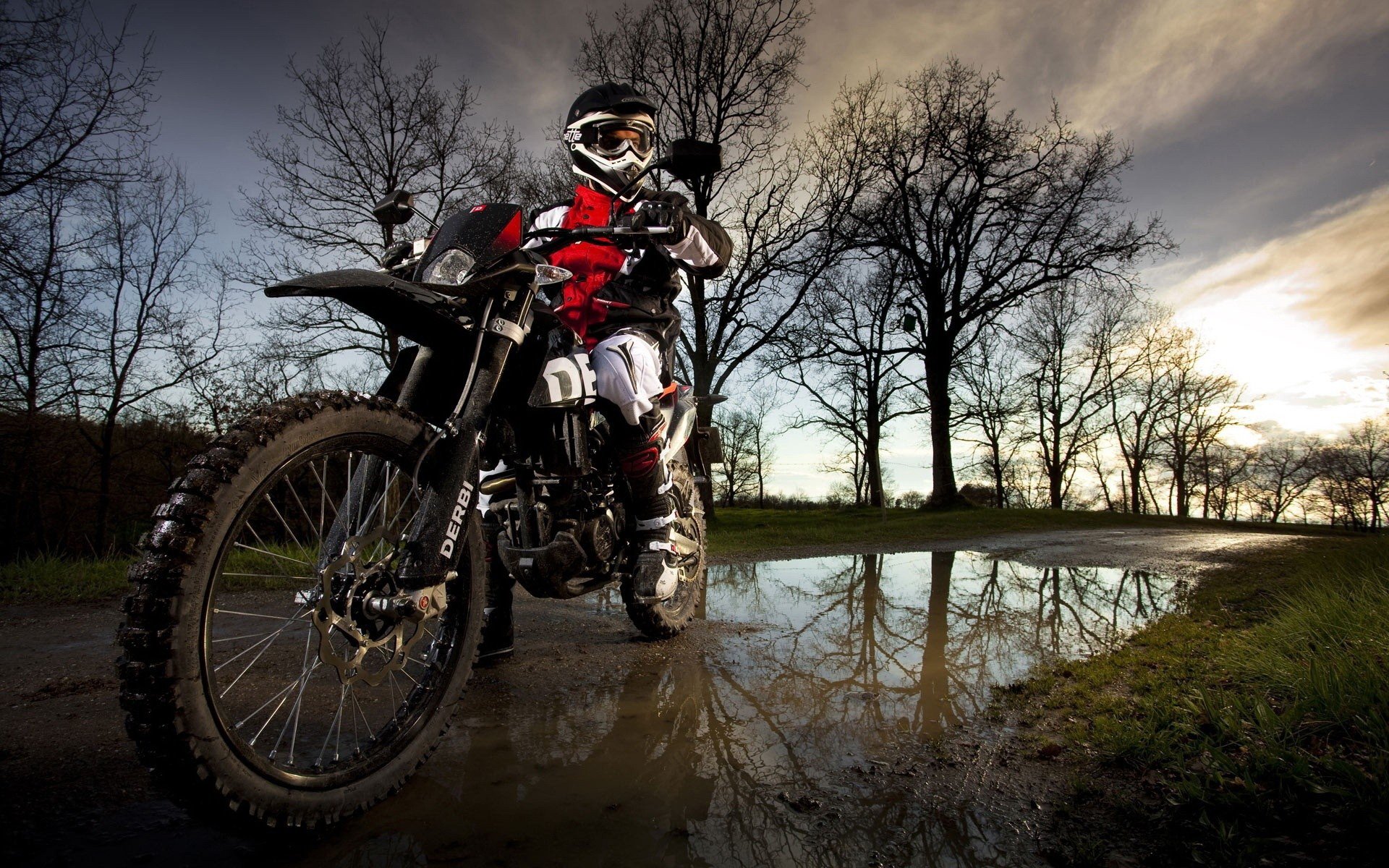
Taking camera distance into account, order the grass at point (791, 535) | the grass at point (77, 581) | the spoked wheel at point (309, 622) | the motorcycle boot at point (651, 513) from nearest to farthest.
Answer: the spoked wheel at point (309, 622)
the motorcycle boot at point (651, 513)
the grass at point (77, 581)
the grass at point (791, 535)

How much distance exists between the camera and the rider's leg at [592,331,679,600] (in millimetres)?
3014

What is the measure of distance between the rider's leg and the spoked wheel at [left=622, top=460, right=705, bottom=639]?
19 centimetres

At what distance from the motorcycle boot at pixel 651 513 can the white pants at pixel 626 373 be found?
11 cm

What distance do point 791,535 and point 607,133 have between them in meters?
9.23

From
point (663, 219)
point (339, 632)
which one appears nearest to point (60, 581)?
point (339, 632)

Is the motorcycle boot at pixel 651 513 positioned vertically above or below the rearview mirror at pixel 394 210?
below

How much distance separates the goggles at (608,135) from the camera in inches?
130

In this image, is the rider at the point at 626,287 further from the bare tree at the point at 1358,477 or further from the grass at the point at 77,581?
the bare tree at the point at 1358,477

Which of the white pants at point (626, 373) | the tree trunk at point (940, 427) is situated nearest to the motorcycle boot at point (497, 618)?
the white pants at point (626, 373)

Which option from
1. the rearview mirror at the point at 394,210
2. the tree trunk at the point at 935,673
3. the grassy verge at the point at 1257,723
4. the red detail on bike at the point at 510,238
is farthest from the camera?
the rearview mirror at the point at 394,210

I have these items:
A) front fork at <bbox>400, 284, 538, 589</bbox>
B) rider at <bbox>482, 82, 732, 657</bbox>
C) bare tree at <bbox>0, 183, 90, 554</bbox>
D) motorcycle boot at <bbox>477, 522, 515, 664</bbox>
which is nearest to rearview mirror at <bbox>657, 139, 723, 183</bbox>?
rider at <bbox>482, 82, 732, 657</bbox>

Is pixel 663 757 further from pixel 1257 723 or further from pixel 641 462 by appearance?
pixel 1257 723

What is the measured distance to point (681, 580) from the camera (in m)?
4.05

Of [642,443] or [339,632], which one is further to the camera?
[642,443]
